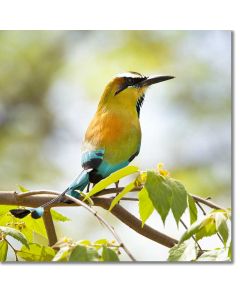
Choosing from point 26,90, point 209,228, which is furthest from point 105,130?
point 209,228

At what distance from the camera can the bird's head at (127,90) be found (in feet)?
6.31

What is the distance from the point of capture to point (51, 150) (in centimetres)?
193

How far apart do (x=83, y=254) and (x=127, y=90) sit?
1.07m

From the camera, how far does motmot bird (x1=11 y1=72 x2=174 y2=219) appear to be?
183cm

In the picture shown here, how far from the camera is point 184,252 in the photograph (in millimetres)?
1142

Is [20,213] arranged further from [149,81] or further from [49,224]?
A: [149,81]

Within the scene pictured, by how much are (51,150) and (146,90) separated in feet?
1.25

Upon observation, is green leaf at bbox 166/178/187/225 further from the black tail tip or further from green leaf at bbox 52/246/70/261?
the black tail tip

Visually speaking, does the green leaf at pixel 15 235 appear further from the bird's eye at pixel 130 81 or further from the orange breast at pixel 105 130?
the bird's eye at pixel 130 81

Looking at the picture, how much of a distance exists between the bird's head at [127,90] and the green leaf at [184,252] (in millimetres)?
843

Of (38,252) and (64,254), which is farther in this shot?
(38,252)

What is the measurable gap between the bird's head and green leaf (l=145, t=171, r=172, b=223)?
902mm
